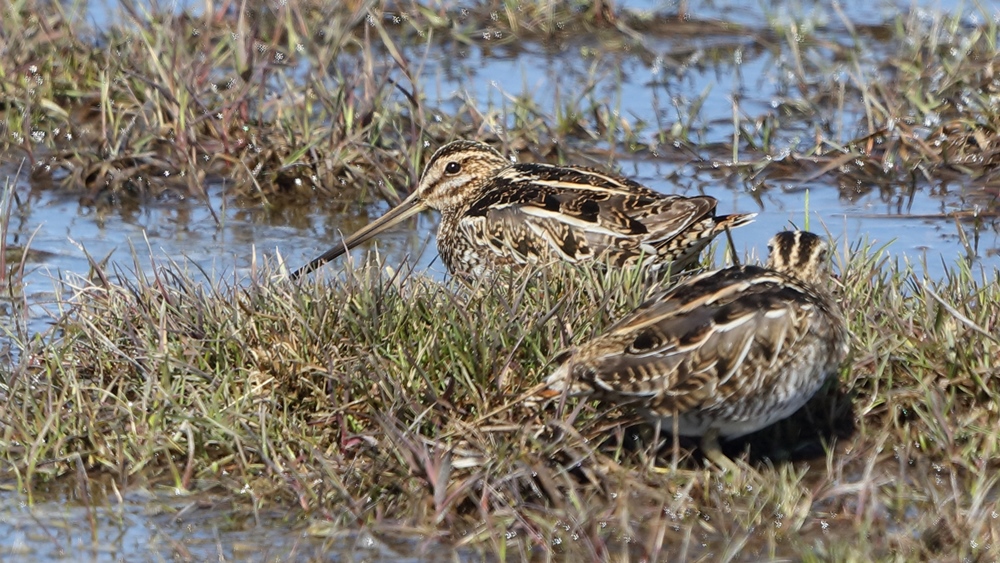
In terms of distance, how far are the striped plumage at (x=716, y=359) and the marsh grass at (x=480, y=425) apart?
118mm

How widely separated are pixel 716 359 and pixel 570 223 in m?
1.31

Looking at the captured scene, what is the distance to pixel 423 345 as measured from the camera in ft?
13.4

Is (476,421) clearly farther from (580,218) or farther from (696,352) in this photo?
(580,218)

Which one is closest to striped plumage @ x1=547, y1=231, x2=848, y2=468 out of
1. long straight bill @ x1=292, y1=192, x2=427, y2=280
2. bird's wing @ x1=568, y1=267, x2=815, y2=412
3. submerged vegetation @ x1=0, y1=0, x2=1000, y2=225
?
bird's wing @ x1=568, y1=267, x2=815, y2=412

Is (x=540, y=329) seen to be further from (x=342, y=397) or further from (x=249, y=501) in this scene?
(x=249, y=501)

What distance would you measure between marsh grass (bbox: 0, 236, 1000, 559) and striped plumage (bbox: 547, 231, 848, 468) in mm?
118

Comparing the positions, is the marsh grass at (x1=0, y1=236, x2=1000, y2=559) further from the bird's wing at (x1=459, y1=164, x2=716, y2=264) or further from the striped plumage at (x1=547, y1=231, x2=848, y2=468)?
the bird's wing at (x1=459, y1=164, x2=716, y2=264)

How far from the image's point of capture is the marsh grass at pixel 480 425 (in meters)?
3.59

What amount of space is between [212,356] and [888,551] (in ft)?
6.10

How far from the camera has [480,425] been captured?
12.7 feet

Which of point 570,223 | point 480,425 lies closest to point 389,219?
point 570,223

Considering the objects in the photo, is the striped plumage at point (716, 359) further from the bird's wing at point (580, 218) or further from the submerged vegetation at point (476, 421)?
the bird's wing at point (580, 218)

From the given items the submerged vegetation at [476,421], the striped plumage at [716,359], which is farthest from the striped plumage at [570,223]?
the striped plumage at [716,359]

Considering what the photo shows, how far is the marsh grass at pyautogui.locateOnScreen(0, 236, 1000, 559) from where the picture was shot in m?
3.59
